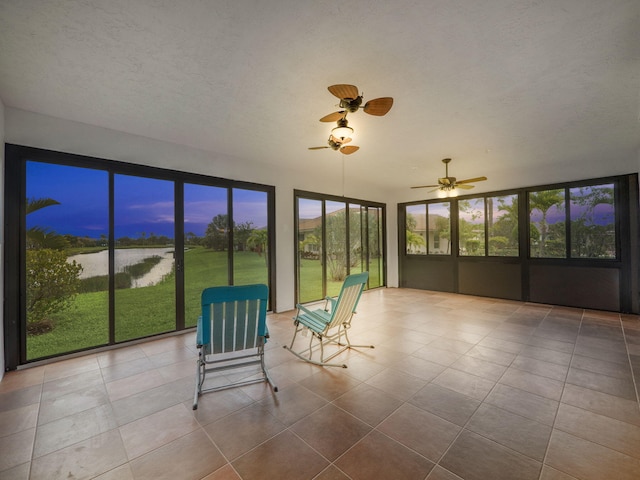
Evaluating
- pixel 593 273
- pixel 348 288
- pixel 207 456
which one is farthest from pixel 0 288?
pixel 593 273

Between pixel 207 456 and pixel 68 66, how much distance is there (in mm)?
3385

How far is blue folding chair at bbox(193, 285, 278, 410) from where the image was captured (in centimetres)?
248

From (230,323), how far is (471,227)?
267 inches

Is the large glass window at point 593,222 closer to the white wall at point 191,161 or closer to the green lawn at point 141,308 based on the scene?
the white wall at point 191,161

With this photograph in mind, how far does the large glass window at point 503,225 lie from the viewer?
21.2 ft

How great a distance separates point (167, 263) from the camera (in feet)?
14.0

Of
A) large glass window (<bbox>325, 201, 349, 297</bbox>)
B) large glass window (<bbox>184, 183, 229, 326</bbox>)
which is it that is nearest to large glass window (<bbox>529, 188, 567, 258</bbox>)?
large glass window (<bbox>325, 201, 349, 297</bbox>)

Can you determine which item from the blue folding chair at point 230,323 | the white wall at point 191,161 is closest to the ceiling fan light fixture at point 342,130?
the blue folding chair at point 230,323

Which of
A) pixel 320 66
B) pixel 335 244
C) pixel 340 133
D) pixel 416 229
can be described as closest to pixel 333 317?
pixel 340 133

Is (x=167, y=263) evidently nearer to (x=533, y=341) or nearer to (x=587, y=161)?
(x=533, y=341)

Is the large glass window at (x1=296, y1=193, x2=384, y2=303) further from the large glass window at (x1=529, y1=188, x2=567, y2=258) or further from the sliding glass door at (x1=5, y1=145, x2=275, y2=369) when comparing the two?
the large glass window at (x1=529, y1=188, x2=567, y2=258)

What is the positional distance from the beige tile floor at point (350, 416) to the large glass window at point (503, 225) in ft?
10.1

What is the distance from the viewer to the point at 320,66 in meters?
2.41

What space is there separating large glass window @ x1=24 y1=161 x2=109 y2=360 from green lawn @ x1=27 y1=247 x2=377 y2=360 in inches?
0.5
